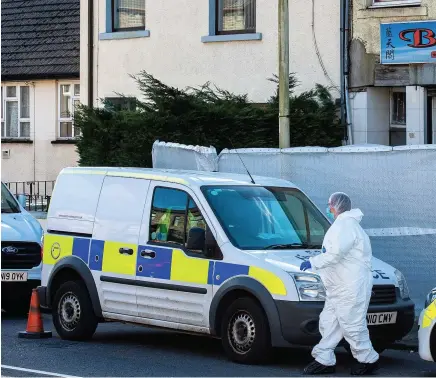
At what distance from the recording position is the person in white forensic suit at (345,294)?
35.0 feet

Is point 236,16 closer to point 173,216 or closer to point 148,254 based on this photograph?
point 173,216

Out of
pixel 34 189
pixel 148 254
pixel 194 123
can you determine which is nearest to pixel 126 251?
pixel 148 254

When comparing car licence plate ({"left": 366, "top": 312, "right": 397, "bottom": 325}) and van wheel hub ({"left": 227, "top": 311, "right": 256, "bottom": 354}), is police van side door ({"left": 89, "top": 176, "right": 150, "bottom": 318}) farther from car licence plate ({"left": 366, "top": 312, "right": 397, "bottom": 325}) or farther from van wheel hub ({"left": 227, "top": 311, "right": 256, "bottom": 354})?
car licence plate ({"left": 366, "top": 312, "right": 397, "bottom": 325})

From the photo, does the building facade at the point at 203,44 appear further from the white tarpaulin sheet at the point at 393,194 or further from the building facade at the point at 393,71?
the white tarpaulin sheet at the point at 393,194

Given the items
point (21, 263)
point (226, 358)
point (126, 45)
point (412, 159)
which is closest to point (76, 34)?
point (126, 45)

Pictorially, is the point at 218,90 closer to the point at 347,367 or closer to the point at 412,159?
the point at 412,159

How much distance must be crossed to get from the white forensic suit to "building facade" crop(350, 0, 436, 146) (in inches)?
337

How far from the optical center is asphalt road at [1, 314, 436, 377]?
10953mm

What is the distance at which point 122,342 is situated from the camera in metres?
13.1

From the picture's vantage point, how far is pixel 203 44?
22078mm

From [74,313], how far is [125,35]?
428 inches

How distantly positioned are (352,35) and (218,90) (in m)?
2.35

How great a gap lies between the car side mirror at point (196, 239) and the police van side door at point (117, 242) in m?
0.93

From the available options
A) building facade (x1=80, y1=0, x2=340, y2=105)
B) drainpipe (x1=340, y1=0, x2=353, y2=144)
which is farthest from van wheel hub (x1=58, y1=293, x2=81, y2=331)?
building facade (x1=80, y1=0, x2=340, y2=105)
